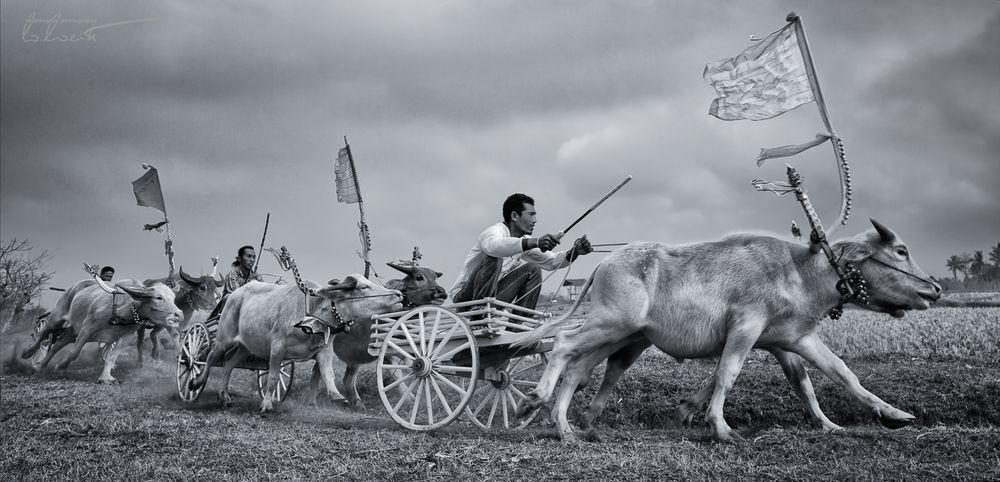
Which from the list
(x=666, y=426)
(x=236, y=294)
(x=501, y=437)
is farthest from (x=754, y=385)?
(x=236, y=294)

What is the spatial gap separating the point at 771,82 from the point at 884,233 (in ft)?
5.30

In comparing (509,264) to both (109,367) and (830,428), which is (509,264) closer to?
(830,428)

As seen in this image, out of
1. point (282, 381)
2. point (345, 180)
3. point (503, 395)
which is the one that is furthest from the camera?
point (345, 180)

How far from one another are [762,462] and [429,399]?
124 inches

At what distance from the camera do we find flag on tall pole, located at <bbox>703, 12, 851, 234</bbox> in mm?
6969

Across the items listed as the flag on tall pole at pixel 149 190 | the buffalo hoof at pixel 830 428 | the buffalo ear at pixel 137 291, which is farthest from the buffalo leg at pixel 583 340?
the flag on tall pole at pixel 149 190

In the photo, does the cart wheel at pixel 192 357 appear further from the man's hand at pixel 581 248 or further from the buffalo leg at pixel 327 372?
the man's hand at pixel 581 248

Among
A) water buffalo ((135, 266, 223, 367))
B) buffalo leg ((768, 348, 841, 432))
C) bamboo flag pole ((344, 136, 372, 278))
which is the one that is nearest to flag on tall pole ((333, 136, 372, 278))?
bamboo flag pole ((344, 136, 372, 278))

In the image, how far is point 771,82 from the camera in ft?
23.3

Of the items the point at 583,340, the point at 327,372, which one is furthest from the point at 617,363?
the point at 327,372

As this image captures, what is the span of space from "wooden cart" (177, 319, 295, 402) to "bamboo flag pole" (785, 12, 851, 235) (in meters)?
7.49

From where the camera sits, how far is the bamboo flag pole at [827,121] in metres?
6.72

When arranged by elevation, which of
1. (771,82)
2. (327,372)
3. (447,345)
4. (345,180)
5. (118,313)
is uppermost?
(771,82)

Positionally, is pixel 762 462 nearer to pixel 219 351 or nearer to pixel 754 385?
pixel 754 385
